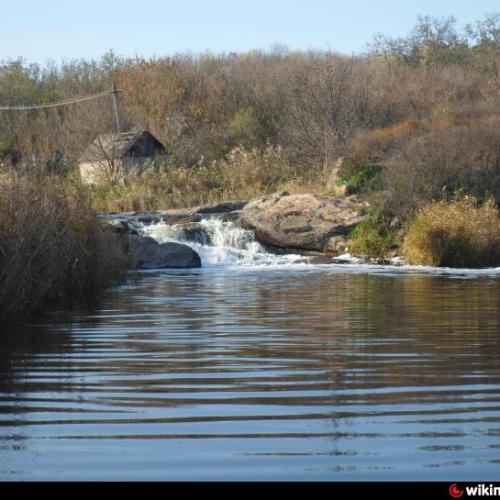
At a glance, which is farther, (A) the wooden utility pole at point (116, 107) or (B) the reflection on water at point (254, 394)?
(A) the wooden utility pole at point (116, 107)

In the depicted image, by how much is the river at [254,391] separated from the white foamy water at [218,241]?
12.8 metres

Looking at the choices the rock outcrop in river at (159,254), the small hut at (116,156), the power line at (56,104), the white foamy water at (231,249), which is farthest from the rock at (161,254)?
the power line at (56,104)

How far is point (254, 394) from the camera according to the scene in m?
10.5

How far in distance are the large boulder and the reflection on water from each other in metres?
14.7

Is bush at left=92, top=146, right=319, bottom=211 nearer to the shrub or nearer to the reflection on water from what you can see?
the shrub

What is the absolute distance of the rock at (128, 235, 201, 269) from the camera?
31.0m

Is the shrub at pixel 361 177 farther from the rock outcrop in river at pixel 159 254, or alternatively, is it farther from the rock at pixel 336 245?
the rock outcrop in river at pixel 159 254

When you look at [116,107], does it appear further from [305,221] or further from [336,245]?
[336,245]

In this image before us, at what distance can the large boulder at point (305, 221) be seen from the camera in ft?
113

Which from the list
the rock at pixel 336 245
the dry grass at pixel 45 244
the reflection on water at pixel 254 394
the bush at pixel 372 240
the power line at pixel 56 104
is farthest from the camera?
the power line at pixel 56 104

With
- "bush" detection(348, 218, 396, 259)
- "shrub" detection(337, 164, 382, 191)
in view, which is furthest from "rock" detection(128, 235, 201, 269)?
"shrub" detection(337, 164, 382, 191)

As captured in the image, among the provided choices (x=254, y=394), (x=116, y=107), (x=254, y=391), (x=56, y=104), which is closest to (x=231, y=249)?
(x=116, y=107)

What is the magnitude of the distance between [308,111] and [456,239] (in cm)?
1828

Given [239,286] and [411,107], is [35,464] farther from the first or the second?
[411,107]
